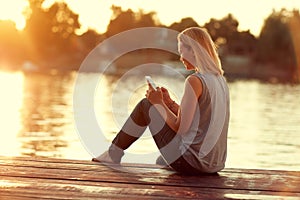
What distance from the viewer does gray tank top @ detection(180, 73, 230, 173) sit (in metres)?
5.02

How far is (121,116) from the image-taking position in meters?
23.5

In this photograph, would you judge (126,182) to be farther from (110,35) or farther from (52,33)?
(52,33)

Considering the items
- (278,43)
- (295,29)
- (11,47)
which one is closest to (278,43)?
(278,43)

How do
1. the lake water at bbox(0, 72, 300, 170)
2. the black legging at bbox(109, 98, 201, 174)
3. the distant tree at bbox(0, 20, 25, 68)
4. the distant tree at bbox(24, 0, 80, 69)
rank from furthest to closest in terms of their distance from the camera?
the distant tree at bbox(24, 0, 80, 69) → the distant tree at bbox(0, 20, 25, 68) → the lake water at bbox(0, 72, 300, 170) → the black legging at bbox(109, 98, 201, 174)

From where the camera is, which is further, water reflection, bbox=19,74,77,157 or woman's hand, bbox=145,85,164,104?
water reflection, bbox=19,74,77,157

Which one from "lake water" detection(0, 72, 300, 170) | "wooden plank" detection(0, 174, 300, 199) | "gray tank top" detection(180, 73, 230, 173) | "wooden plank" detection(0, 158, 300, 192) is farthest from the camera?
"lake water" detection(0, 72, 300, 170)

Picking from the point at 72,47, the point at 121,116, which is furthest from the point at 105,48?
the point at 121,116

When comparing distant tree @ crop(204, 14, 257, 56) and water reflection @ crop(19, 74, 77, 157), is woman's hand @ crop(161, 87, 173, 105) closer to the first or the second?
water reflection @ crop(19, 74, 77, 157)

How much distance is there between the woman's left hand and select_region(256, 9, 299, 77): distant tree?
72031mm

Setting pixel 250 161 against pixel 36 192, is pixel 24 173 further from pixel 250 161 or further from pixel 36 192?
pixel 250 161

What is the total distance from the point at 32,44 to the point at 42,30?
229 cm

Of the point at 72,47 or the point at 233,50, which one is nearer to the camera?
the point at 233,50

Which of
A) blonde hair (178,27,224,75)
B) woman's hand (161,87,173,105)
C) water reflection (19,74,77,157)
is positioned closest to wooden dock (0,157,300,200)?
woman's hand (161,87,173,105)

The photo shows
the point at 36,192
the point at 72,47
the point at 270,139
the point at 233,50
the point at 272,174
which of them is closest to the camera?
the point at 36,192
